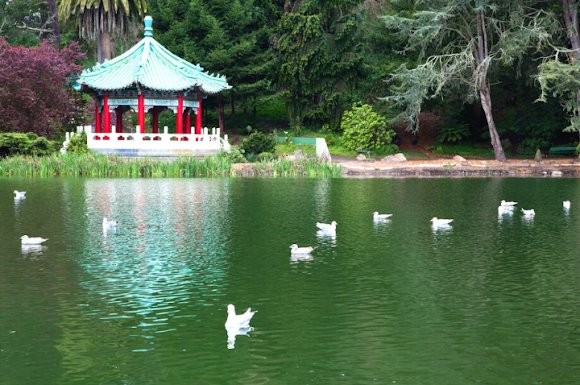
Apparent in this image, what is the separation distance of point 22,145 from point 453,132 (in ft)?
92.9

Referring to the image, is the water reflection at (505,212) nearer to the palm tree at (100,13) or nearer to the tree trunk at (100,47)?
the palm tree at (100,13)

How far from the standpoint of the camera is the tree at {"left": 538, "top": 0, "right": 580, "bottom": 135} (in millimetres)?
44281

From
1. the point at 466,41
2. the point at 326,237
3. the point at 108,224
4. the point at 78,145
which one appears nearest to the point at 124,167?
the point at 78,145

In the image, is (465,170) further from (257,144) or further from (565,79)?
(257,144)

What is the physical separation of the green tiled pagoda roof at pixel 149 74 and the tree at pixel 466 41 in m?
11.7

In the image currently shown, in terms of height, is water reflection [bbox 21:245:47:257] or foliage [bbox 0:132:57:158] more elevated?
foliage [bbox 0:132:57:158]

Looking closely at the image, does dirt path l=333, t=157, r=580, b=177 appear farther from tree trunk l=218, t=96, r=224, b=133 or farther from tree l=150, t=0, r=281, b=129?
tree trunk l=218, t=96, r=224, b=133

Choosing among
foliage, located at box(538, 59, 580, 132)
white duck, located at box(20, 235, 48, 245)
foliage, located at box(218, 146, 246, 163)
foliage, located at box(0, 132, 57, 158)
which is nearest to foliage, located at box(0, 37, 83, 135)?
foliage, located at box(0, 132, 57, 158)

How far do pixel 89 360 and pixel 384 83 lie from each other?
4614 cm

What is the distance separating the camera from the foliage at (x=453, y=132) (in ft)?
181

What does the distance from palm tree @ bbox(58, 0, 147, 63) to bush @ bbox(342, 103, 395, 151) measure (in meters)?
18.5

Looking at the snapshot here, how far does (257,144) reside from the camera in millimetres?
48250

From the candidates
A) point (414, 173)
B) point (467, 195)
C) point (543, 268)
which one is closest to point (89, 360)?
point (543, 268)


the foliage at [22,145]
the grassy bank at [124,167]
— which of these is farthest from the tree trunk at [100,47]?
the grassy bank at [124,167]
